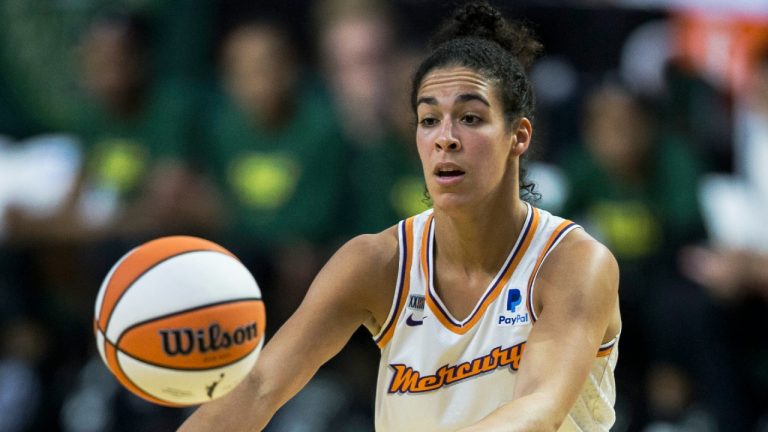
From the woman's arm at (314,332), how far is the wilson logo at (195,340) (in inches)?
13.8

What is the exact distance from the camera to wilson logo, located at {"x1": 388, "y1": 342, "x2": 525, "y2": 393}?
435 cm

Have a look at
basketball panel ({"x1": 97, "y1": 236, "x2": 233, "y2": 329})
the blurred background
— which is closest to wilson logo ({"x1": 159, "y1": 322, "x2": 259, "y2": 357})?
basketball panel ({"x1": 97, "y1": 236, "x2": 233, "y2": 329})

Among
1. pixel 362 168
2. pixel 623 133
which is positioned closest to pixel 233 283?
pixel 362 168


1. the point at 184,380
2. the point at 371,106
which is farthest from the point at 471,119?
the point at 371,106

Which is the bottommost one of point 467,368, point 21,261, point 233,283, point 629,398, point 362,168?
point 629,398

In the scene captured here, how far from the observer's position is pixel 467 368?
4.39 metres

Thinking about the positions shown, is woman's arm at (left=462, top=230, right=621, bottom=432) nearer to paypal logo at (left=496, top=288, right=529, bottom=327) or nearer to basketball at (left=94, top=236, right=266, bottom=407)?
paypal logo at (left=496, top=288, right=529, bottom=327)

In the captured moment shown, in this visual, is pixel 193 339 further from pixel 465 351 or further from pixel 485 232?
pixel 485 232

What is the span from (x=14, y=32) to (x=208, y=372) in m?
5.55

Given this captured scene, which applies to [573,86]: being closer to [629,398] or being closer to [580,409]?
[629,398]

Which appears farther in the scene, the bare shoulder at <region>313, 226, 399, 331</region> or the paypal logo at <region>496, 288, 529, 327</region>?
the bare shoulder at <region>313, 226, 399, 331</region>

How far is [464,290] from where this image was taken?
15.0 ft

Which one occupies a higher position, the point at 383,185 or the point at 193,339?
the point at 193,339

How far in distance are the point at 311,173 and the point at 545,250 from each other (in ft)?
12.7
